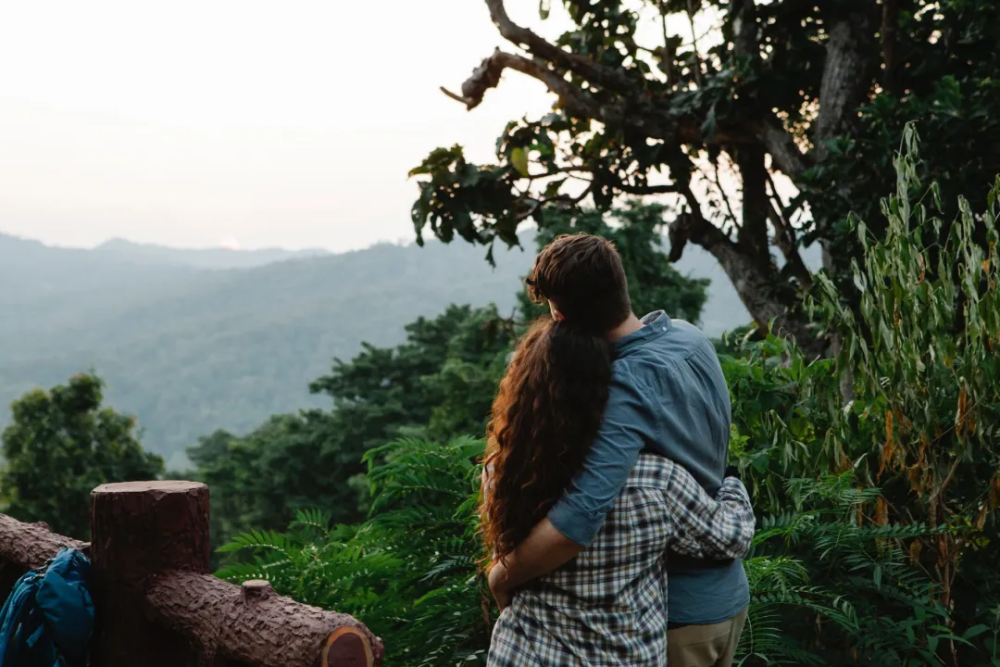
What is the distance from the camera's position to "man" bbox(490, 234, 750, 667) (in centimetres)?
144

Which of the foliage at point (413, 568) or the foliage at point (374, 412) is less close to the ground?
the foliage at point (413, 568)

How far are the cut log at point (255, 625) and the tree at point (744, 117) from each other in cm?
392

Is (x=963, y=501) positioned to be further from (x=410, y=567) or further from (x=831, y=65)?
(x=831, y=65)

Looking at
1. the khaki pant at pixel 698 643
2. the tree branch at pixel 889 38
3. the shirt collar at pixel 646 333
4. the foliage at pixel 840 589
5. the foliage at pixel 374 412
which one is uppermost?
the tree branch at pixel 889 38

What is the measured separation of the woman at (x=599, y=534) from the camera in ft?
4.76

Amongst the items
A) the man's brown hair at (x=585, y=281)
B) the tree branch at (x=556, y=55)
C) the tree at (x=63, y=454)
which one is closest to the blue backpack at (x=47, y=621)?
the man's brown hair at (x=585, y=281)

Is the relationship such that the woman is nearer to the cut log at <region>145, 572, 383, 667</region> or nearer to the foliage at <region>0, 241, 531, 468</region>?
the cut log at <region>145, 572, 383, 667</region>

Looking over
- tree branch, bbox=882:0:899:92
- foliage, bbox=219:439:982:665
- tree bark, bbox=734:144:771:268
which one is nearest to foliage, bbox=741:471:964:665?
foliage, bbox=219:439:982:665

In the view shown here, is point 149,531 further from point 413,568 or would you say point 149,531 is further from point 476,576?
point 413,568

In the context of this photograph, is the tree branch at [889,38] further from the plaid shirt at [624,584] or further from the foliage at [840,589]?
the plaid shirt at [624,584]

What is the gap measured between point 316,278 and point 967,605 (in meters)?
175

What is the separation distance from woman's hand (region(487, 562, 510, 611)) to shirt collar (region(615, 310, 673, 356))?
15.3 inches

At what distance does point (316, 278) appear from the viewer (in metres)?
Answer: 174

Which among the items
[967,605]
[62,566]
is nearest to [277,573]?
[62,566]
